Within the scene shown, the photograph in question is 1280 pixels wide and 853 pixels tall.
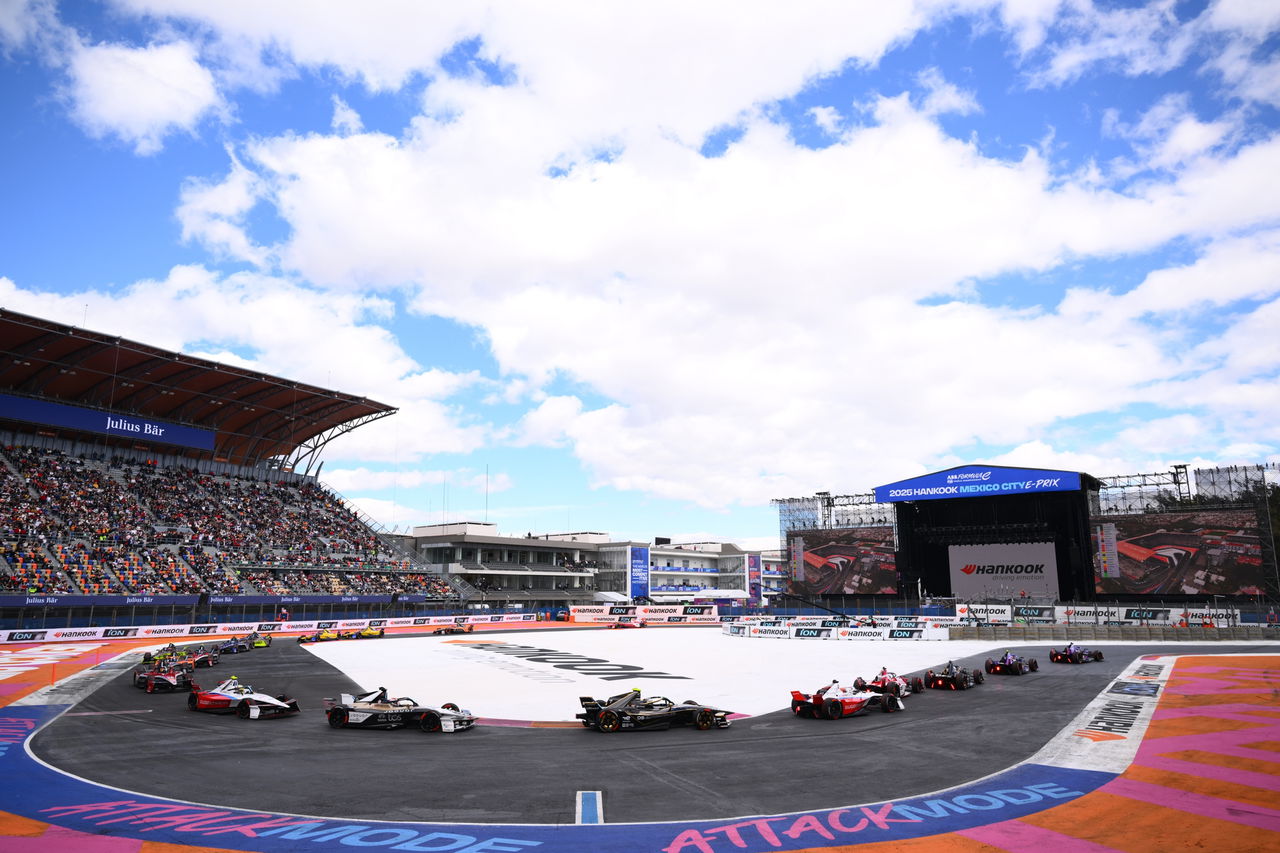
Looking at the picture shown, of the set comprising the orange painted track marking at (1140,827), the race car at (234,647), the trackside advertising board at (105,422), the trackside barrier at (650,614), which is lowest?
the trackside barrier at (650,614)

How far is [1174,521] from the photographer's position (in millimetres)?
64875

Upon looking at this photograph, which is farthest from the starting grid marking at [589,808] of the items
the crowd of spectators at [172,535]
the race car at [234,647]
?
the crowd of spectators at [172,535]

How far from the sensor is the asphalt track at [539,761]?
40.8 feet

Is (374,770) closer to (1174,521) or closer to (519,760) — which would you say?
(519,760)

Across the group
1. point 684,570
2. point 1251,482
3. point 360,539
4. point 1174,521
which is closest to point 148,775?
point 360,539

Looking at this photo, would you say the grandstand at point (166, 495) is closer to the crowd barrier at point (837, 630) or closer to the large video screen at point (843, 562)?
the crowd barrier at point (837, 630)

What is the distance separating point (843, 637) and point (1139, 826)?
144 feet

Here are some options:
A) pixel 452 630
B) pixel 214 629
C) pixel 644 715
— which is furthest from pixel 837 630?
pixel 214 629

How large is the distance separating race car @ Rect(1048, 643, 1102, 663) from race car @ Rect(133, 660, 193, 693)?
35.7 m

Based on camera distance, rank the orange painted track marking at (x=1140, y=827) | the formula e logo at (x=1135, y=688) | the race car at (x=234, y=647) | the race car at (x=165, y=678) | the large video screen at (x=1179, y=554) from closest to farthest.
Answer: the orange painted track marking at (x=1140, y=827) → the formula e logo at (x=1135, y=688) → the race car at (x=165, y=678) → the race car at (x=234, y=647) → the large video screen at (x=1179, y=554)

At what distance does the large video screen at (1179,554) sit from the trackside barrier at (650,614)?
37322mm

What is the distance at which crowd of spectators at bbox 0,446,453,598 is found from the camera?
49.3 metres

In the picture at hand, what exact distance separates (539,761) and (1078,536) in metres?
61.8

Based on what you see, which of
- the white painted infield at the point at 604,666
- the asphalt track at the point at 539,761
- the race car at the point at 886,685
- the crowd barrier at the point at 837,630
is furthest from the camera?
the crowd barrier at the point at 837,630
